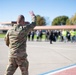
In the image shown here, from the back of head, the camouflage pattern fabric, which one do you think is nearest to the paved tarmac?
the camouflage pattern fabric

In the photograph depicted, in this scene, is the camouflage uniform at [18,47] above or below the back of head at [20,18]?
below

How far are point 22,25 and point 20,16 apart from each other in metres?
0.25

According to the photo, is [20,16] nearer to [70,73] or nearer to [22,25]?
[22,25]

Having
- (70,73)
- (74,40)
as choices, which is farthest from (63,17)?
(70,73)

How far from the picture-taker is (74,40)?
112 ft

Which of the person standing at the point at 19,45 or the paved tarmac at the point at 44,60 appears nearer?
the person standing at the point at 19,45

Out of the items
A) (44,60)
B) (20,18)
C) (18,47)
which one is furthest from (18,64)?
(44,60)

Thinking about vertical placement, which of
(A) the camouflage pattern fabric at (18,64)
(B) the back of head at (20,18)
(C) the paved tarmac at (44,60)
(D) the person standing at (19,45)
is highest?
(B) the back of head at (20,18)

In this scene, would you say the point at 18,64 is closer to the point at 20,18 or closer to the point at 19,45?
the point at 19,45

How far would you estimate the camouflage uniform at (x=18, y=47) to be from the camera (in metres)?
6.56

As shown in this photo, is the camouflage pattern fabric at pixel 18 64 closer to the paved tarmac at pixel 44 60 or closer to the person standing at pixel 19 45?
the person standing at pixel 19 45

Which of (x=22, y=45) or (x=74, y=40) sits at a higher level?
(x=22, y=45)

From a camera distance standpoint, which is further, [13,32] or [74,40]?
[74,40]

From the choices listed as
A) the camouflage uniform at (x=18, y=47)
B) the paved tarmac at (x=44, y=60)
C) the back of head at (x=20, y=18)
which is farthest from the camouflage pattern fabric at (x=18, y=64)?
the paved tarmac at (x=44, y=60)
